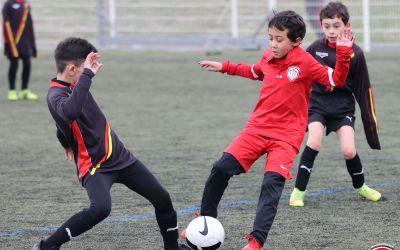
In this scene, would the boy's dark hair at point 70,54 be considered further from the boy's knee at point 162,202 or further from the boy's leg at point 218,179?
the boy's leg at point 218,179

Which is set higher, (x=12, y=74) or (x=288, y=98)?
(x=288, y=98)

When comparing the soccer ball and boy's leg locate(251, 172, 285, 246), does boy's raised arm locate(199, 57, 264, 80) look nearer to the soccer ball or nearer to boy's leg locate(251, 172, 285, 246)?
boy's leg locate(251, 172, 285, 246)

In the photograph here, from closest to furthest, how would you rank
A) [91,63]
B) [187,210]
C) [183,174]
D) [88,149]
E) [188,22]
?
[91,63] → [88,149] → [187,210] → [183,174] → [188,22]

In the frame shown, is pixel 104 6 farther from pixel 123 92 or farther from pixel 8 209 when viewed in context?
pixel 8 209

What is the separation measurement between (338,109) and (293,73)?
1.58 metres

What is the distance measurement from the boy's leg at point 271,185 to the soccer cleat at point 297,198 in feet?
4.60

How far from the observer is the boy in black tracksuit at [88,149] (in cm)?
543

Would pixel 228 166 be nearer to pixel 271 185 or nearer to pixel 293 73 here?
pixel 271 185

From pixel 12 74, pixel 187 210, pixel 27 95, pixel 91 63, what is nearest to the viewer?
pixel 91 63

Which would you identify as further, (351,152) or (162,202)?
(351,152)

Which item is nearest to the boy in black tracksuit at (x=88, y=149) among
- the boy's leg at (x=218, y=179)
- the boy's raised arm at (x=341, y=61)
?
the boy's leg at (x=218, y=179)

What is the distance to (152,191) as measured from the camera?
5.70 m

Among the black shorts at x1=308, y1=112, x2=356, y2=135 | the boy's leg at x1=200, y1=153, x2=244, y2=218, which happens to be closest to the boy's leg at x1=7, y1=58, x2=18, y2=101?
the black shorts at x1=308, y1=112, x2=356, y2=135

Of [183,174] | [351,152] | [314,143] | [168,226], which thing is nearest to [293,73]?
[168,226]
